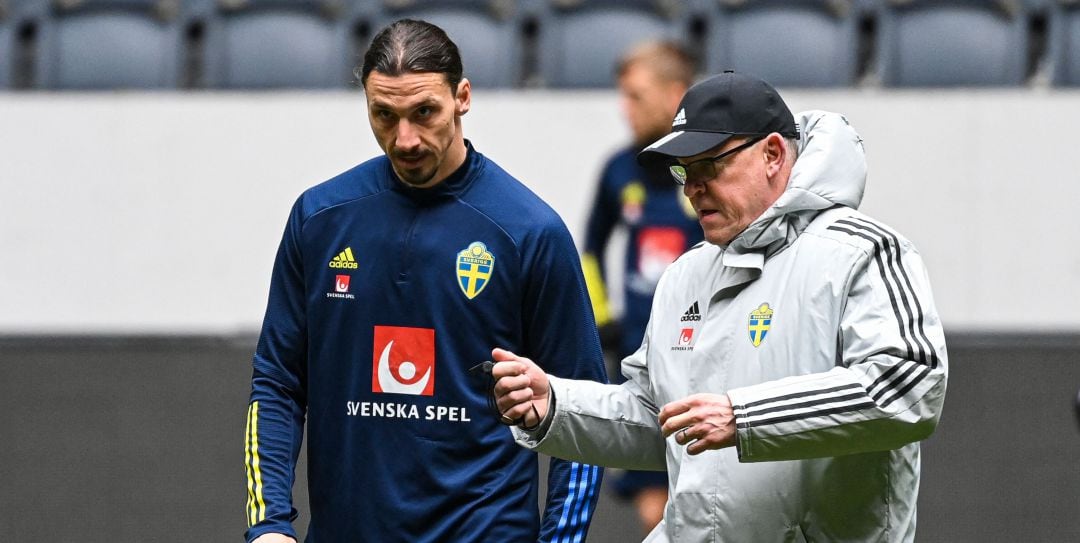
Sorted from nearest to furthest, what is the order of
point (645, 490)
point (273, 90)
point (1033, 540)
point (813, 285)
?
point (813, 285) → point (645, 490) → point (1033, 540) → point (273, 90)

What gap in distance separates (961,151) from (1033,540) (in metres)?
1.55

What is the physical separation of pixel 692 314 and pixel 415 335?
544mm

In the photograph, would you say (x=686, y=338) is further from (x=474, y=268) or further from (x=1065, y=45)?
(x=1065, y=45)

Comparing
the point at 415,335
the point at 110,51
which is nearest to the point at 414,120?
the point at 415,335

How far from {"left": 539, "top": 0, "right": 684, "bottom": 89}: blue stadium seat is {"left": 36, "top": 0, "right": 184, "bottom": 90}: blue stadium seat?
1.70m

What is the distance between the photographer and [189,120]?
20.1 ft

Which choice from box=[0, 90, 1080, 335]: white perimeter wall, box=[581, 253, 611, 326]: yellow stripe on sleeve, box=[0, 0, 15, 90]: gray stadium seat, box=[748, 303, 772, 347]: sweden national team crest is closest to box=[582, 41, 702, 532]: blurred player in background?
box=[581, 253, 611, 326]: yellow stripe on sleeve

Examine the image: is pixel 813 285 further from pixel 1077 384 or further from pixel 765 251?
pixel 1077 384

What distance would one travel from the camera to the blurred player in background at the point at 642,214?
16.6 feet

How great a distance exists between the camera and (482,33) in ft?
21.9

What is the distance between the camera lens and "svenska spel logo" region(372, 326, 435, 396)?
2.78 meters

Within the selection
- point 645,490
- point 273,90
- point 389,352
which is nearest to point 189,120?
point 273,90

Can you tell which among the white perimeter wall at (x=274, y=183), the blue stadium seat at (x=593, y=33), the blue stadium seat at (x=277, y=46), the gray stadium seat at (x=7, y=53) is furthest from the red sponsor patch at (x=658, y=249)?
the gray stadium seat at (x=7, y=53)

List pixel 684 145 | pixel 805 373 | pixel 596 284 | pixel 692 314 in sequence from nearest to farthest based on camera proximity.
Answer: pixel 805 373 → pixel 684 145 → pixel 692 314 → pixel 596 284
